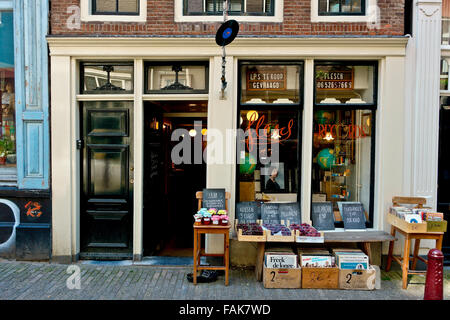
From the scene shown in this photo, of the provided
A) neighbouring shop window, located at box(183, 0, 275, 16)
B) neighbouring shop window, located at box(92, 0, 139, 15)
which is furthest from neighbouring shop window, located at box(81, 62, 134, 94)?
neighbouring shop window, located at box(183, 0, 275, 16)

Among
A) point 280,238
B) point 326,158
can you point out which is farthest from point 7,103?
point 326,158

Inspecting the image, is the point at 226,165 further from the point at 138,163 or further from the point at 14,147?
the point at 14,147

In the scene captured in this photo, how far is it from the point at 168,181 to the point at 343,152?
4070 mm

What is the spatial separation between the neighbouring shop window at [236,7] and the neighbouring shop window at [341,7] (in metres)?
0.92

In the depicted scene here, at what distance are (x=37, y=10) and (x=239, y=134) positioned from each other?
423 cm

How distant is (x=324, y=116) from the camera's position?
18.6ft

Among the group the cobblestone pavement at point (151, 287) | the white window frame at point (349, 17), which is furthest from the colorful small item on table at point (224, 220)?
the white window frame at point (349, 17)

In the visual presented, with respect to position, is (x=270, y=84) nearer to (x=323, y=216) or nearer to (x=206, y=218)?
(x=323, y=216)

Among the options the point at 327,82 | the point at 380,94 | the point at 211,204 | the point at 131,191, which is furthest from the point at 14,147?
the point at 380,94

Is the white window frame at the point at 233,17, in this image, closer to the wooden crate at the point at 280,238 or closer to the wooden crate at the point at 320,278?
the wooden crate at the point at 280,238

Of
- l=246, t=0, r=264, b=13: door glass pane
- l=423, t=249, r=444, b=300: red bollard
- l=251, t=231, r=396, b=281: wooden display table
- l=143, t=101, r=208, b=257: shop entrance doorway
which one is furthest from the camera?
l=143, t=101, r=208, b=257: shop entrance doorway

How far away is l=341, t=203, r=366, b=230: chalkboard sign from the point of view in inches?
217

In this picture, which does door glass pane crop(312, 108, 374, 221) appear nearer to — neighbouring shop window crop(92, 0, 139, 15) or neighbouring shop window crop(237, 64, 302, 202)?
neighbouring shop window crop(237, 64, 302, 202)

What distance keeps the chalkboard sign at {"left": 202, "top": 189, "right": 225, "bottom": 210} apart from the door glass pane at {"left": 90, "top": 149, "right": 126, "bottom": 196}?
1.66 metres
